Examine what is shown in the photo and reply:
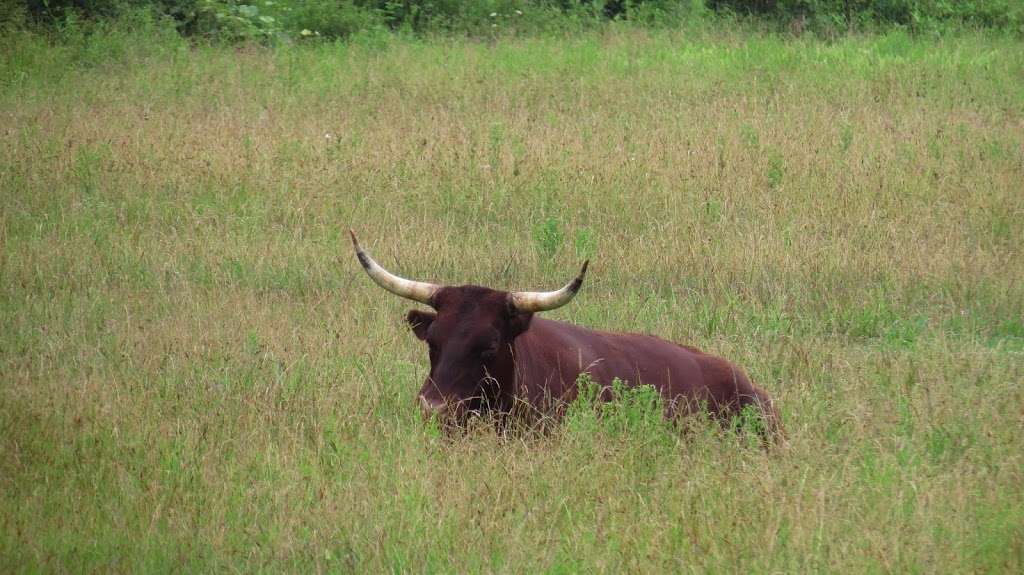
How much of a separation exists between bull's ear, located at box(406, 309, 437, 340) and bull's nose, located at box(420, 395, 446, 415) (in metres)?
0.43

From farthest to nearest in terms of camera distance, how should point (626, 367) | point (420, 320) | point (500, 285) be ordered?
point (500, 285) < point (626, 367) < point (420, 320)

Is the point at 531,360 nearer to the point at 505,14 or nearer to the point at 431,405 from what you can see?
the point at 431,405

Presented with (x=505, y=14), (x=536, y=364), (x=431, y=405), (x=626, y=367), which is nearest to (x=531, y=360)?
(x=536, y=364)

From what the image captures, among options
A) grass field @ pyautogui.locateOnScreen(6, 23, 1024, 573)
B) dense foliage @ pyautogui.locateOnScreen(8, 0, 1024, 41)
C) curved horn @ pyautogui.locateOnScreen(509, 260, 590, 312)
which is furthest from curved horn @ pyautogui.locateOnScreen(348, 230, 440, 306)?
dense foliage @ pyautogui.locateOnScreen(8, 0, 1024, 41)

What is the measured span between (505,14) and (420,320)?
14.4 metres

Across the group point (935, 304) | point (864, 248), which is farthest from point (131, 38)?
point (935, 304)

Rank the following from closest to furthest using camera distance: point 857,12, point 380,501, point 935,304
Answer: point 380,501
point 935,304
point 857,12

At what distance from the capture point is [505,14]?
20.0 m

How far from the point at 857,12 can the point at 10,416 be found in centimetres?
1710

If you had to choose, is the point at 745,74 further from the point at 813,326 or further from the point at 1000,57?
the point at 813,326

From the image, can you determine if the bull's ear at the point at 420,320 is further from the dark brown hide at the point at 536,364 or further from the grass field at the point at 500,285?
the grass field at the point at 500,285

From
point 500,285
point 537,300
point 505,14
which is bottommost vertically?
point 500,285

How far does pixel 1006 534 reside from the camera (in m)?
4.67

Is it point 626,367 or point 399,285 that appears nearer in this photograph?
point 399,285
